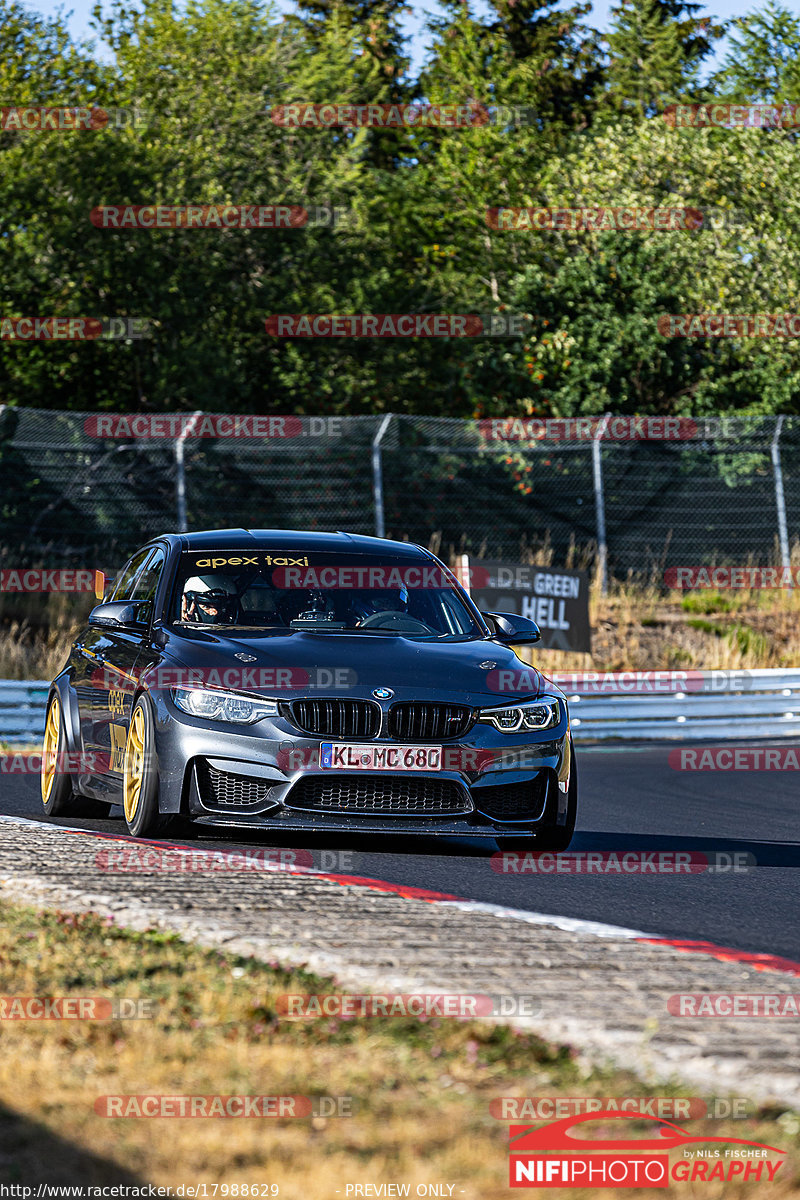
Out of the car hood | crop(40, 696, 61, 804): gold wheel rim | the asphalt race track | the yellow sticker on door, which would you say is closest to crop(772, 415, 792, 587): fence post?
the asphalt race track

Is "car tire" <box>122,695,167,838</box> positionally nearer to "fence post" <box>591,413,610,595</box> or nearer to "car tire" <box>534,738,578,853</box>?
"car tire" <box>534,738,578,853</box>

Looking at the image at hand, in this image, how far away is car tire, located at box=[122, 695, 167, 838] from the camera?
26.3 ft

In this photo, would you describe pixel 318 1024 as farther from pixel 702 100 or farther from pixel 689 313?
pixel 702 100

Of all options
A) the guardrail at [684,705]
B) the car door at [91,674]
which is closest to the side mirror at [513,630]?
the car door at [91,674]

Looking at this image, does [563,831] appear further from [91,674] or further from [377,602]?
[91,674]

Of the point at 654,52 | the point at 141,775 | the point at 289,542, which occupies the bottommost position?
the point at 141,775

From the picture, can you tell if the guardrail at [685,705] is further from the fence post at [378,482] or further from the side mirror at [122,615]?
the side mirror at [122,615]

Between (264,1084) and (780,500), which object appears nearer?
(264,1084)

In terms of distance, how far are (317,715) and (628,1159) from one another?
4628mm

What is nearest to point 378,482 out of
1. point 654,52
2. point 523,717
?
point 523,717

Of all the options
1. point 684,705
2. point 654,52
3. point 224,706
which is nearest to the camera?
point 224,706

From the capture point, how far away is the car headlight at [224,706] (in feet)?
25.6

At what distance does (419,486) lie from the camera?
24422mm

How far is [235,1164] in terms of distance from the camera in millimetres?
3238
